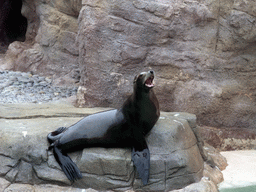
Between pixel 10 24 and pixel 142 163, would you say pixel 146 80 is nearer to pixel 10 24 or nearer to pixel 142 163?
pixel 142 163

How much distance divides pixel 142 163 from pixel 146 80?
777 millimetres

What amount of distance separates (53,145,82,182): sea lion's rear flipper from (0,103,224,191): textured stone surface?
0.05 meters

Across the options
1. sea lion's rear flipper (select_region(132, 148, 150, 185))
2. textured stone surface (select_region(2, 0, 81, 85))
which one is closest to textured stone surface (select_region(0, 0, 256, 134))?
sea lion's rear flipper (select_region(132, 148, 150, 185))

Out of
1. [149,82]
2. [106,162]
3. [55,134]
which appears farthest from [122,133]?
[55,134]

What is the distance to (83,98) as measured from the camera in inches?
184

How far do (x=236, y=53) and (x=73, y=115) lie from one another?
2.46 metres

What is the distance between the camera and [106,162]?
2980mm

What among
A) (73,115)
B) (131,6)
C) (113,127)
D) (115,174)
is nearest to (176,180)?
(115,174)

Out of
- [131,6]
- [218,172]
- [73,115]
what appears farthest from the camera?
[131,6]

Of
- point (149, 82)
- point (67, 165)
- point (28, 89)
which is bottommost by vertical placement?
point (28, 89)

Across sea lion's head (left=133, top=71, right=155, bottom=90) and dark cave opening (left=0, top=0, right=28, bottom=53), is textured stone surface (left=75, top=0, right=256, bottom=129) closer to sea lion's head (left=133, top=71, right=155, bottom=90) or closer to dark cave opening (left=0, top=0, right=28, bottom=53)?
sea lion's head (left=133, top=71, right=155, bottom=90)

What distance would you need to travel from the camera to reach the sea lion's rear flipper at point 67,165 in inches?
118

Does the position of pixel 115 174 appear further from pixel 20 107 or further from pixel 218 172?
pixel 20 107

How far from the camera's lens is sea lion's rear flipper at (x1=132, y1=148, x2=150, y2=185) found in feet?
9.53
